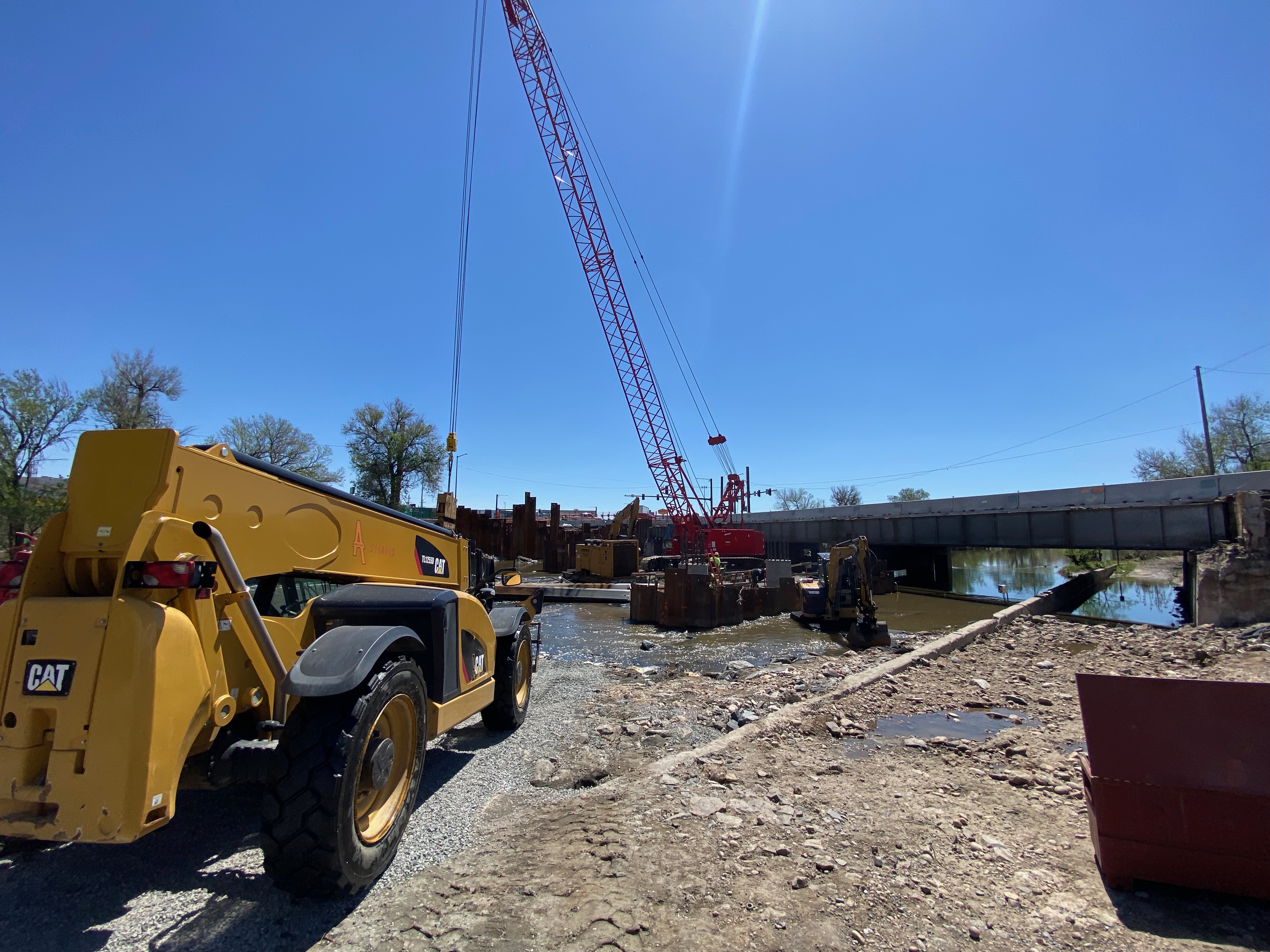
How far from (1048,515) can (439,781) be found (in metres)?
31.1

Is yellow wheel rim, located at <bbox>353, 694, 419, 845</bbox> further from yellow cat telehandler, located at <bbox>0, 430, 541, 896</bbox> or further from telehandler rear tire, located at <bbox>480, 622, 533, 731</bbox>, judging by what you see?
telehandler rear tire, located at <bbox>480, 622, 533, 731</bbox>

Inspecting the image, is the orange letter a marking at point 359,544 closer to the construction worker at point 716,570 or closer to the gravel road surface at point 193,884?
the gravel road surface at point 193,884

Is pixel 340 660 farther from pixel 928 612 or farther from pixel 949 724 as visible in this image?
pixel 928 612

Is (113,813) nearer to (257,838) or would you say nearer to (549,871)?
(257,838)

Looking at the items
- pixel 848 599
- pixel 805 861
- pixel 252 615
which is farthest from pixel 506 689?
pixel 848 599

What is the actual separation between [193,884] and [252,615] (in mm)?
1629

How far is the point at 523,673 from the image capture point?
7.08 meters

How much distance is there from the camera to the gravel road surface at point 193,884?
9.68ft

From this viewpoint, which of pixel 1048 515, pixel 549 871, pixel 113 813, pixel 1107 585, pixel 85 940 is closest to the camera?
pixel 113 813

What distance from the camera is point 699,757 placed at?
17.9 ft

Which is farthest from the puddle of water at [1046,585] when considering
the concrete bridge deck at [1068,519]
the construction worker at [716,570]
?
the construction worker at [716,570]

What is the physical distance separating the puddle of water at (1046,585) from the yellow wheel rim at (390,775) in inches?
1007

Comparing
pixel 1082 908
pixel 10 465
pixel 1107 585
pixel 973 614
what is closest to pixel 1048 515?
pixel 973 614

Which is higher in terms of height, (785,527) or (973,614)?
(785,527)
